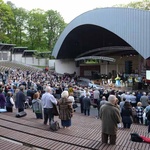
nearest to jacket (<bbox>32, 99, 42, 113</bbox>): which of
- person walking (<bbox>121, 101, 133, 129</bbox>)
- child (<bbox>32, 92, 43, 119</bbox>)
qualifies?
child (<bbox>32, 92, 43, 119</bbox>)

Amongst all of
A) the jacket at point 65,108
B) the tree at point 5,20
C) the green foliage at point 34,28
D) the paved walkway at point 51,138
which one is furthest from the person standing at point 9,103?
the green foliage at point 34,28

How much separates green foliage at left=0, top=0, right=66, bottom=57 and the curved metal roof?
58.8 ft

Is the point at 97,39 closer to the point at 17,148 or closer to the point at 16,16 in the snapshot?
the point at 16,16

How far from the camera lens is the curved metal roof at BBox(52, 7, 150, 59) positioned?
72.6 feet

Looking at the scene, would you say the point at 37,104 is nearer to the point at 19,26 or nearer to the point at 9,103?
the point at 9,103

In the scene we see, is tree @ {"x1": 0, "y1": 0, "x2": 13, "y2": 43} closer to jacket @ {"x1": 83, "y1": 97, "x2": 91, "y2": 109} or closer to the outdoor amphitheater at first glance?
jacket @ {"x1": 83, "y1": 97, "x2": 91, "y2": 109}

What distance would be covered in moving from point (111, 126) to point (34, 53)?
1764 inches

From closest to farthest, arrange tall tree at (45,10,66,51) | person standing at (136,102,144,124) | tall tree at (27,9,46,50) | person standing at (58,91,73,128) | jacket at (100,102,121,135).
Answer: jacket at (100,102,121,135), person standing at (58,91,73,128), person standing at (136,102,144,124), tall tree at (27,9,46,50), tall tree at (45,10,66,51)

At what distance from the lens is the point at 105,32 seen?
108 ft

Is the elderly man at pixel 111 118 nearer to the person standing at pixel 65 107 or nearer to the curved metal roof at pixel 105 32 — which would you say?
the person standing at pixel 65 107

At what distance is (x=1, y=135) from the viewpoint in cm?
670

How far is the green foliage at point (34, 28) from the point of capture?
56.9 metres

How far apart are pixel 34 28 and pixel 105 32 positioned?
28369 mm

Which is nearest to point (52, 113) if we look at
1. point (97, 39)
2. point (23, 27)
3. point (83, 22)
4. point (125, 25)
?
point (125, 25)
